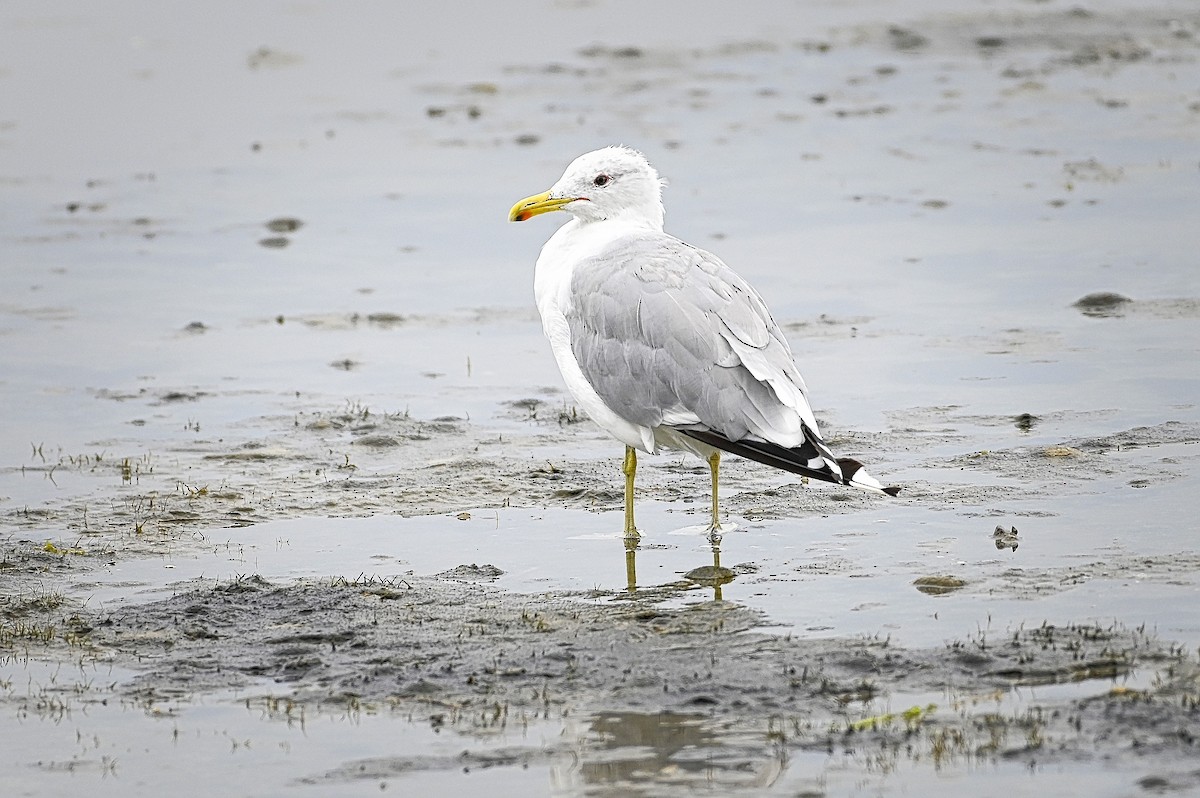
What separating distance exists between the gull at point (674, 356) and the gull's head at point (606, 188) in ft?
0.45

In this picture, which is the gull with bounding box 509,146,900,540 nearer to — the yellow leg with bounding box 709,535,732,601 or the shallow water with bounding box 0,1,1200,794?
the yellow leg with bounding box 709,535,732,601

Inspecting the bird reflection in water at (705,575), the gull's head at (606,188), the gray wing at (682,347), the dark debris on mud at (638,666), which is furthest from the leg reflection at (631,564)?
the gull's head at (606,188)

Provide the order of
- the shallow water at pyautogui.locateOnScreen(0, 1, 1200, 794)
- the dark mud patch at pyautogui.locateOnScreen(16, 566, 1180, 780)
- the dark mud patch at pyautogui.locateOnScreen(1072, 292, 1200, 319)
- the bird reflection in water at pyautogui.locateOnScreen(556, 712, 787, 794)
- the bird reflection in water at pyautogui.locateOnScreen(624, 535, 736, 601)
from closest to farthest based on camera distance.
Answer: the bird reflection in water at pyautogui.locateOnScreen(556, 712, 787, 794)
the dark mud patch at pyautogui.locateOnScreen(16, 566, 1180, 780)
the shallow water at pyautogui.locateOnScreen(0, 1, 1200, 794)
the bird reflection in water at pyautogui.locateOnScreen(624, 535, 736, 601)
the dark mud patch at pyautogui.locateOnScreen(1072, 292, 1200, 319)

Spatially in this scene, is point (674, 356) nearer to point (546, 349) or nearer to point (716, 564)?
point (716, 564)

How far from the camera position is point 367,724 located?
6.11 metres

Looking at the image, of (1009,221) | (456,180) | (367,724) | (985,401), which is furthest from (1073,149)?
(367,724)

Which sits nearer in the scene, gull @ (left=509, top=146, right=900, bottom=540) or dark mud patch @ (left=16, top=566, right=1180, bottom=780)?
dark mud patch @ (left=16, top=566, right=1180, bottom=780)

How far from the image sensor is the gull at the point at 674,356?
770cm

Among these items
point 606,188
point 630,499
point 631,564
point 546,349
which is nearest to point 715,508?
point 630,499

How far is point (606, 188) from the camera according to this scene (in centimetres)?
906

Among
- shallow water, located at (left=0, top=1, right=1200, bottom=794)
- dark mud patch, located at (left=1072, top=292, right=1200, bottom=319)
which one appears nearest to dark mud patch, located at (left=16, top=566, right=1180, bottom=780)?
shallow water, located at (left=0, top=1, right=1200, bottom=794)

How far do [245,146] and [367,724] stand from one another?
1394cm

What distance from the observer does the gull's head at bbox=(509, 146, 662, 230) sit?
9.06 meters

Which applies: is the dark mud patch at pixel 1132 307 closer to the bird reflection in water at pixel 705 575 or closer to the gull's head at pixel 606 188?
the gull's head at pixel 606 188
